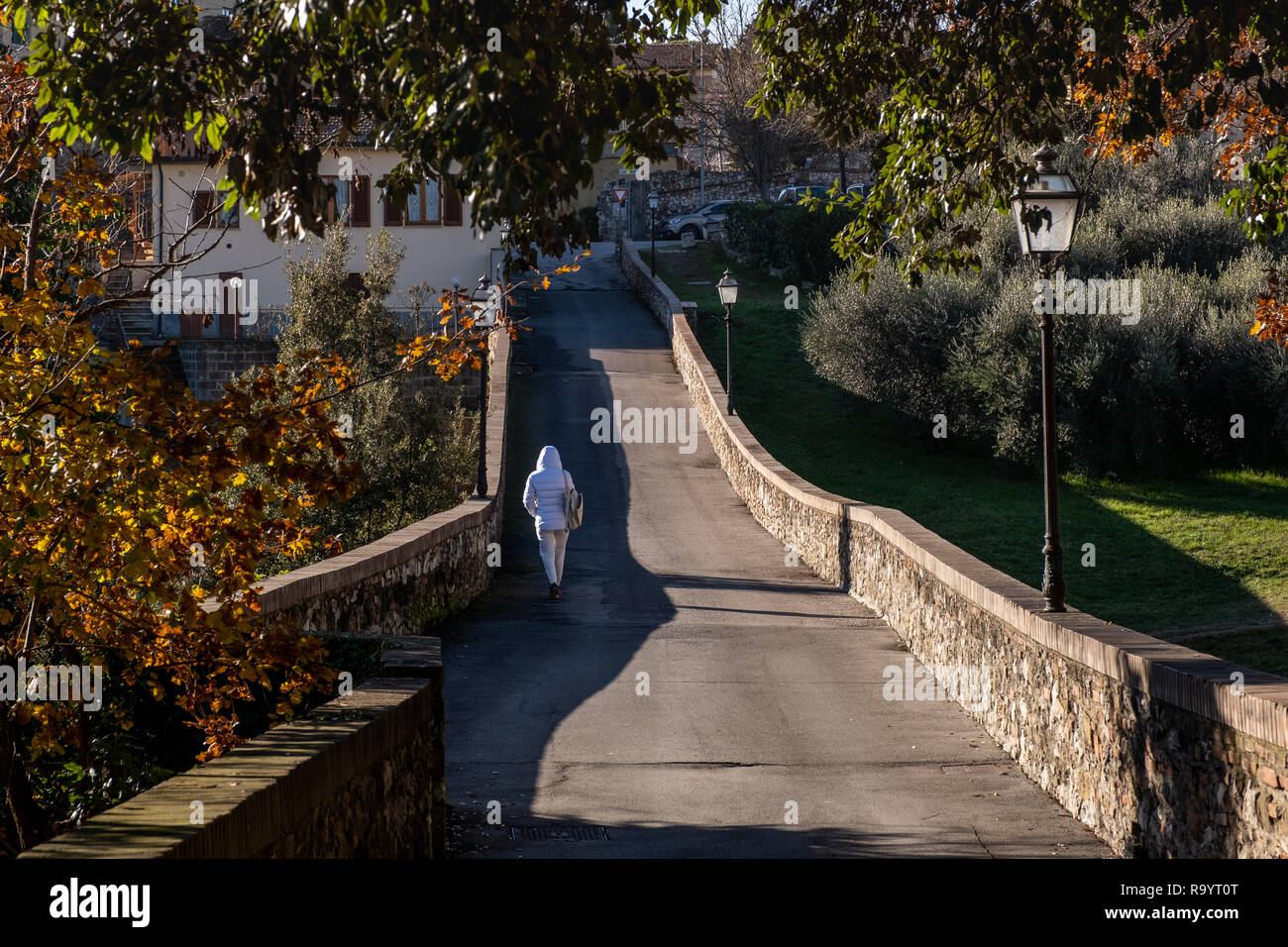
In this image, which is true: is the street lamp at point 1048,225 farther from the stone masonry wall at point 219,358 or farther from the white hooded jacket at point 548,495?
the stone masonry wall at point 219,358

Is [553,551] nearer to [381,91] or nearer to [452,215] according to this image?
[381,91]

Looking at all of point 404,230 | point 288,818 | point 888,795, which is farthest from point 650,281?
point 288,818

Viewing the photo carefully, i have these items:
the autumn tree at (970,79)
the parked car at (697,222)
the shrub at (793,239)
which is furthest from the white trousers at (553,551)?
A: the parked car at (697,222)

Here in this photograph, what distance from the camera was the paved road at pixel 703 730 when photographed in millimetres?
7172

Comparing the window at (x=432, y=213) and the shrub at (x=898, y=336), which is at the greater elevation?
the window at (x=432, y=213)

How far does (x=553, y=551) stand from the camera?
647 inches

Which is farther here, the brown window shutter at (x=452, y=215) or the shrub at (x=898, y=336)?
the brown window shutter at (x=452, y=215)

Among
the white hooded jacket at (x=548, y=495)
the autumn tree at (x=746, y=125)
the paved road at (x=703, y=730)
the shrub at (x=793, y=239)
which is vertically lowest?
the paved road at (x=703, y=730)

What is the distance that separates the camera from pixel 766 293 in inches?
1804

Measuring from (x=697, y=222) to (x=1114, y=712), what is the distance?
5446cm

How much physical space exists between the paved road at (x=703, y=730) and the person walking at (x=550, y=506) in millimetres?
601

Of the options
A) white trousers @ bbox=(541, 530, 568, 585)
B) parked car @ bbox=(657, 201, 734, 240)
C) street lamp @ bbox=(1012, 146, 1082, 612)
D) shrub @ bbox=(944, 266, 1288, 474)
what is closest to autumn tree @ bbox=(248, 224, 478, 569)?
white trousers @ bbox=(541, 530, 568, 585)

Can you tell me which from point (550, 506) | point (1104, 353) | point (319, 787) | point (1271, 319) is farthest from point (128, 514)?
point (1104, 353)
